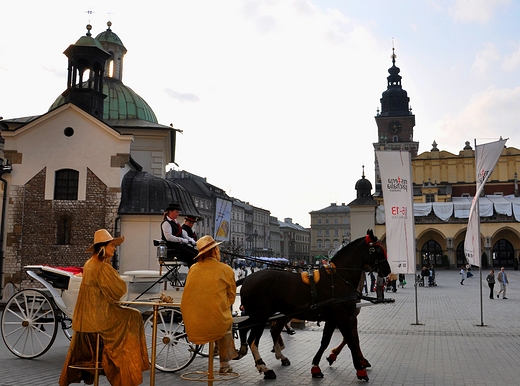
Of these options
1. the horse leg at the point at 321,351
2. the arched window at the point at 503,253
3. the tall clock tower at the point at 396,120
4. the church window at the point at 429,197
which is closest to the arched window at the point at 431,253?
the arched window at the point at 503,253

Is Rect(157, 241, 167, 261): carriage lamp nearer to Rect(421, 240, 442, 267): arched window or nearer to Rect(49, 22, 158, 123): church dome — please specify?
Rect(49, 22, 158, 123): church dome

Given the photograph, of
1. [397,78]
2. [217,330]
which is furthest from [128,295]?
[397,78]

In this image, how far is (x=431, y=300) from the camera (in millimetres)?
23109

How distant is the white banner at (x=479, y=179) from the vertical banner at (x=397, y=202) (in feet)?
5.95

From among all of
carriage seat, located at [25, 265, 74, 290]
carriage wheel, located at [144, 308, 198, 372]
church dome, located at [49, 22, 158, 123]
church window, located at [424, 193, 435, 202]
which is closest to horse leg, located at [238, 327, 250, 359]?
carriage wheel, located at [144, 308, 198, 372]

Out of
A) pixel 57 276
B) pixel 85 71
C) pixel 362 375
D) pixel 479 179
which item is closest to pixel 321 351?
pixel 362 375

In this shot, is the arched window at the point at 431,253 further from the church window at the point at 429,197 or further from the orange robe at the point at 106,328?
the orange robe at the point at 106,328

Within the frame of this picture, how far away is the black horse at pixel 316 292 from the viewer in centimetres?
814

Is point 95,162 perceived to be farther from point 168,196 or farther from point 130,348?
point 130,348

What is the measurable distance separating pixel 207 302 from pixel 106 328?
1.43m

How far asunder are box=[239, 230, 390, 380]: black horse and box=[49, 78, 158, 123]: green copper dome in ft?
76.5

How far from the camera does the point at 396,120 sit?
297 feet

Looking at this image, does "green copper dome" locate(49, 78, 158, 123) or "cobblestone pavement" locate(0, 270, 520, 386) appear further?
"green copper dome" locate(49, 78, 158, 123)

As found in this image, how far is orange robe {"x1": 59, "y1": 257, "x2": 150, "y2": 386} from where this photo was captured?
6.30m
